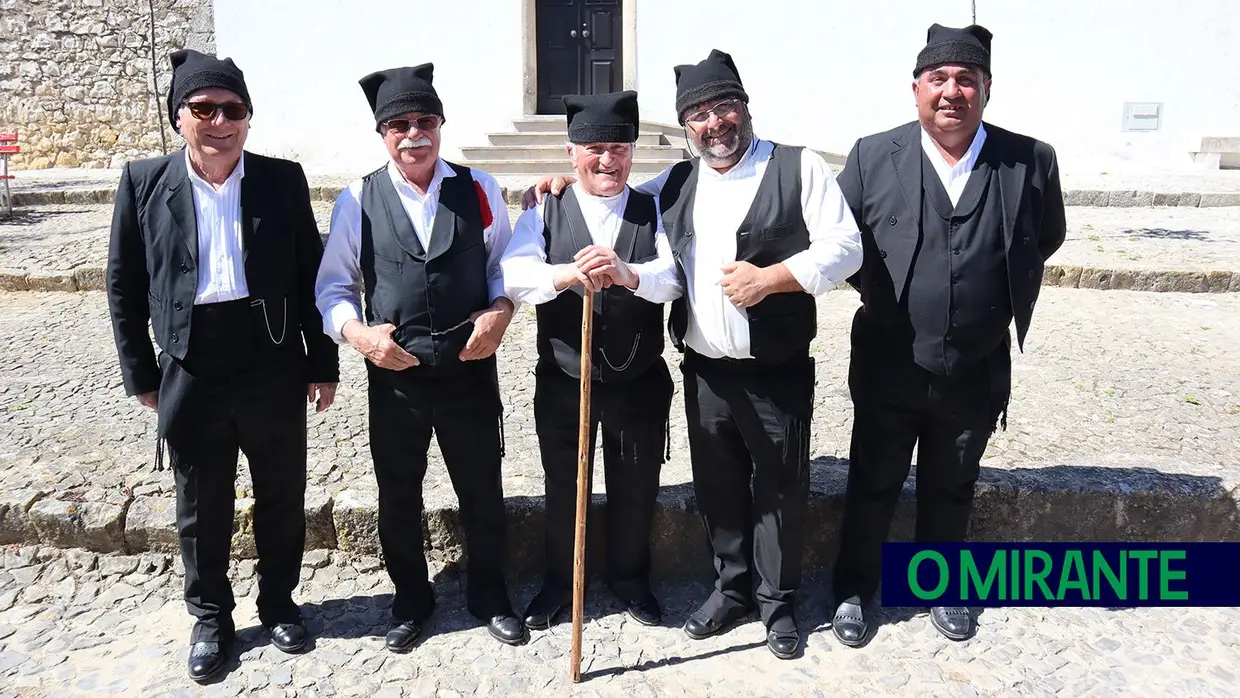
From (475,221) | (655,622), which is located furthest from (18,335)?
(655,622)

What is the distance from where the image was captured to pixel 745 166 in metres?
2.81

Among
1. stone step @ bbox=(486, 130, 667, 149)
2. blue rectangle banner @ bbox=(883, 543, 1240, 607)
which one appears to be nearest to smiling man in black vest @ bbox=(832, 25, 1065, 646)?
blue rectangle banner @ bbox=(883, 543, 1240, 607)

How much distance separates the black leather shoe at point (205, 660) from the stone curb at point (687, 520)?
2.16 ft

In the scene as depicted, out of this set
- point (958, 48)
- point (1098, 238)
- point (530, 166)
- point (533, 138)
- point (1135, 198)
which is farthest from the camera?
point (533, 138)

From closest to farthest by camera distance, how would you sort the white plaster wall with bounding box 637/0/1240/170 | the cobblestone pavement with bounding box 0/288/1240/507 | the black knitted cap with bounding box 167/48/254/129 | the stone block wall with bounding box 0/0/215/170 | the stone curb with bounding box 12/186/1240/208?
the black knitted cap with bounding box 167/48/254/129 → the cobblestone pavement with bounding box 0/288/1240/507 → the stone curb with bounding box 12/186/1240/208 → the white plaster wall with bounding box 637/0/1240/170 → the stone block wall with bounding box 0/0/215/170

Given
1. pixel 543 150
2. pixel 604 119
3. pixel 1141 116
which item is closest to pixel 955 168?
pixel 604 119

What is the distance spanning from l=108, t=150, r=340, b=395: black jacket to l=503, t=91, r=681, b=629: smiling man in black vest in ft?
2.33

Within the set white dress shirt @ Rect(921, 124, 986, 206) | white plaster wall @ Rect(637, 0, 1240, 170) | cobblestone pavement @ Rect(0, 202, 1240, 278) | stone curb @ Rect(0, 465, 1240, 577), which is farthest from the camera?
white plaster wall @ Rect(637, 0, 1240, 170)

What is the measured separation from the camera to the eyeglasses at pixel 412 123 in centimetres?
274

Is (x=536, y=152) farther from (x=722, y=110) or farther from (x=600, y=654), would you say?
(x=600, y=654)

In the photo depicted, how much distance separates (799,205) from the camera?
275cm

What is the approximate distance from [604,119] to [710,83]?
345 mm

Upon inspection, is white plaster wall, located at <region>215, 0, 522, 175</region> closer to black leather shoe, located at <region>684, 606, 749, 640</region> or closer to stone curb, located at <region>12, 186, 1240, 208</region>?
stone curb, located at <region>12, 186, 1240, 208</region>

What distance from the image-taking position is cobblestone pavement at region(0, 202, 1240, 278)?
23.0 feet
